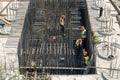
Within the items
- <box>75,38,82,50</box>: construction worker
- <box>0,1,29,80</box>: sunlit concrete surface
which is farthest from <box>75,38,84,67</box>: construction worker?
<box>0,1,29,80</box>: sunlit concrete surface

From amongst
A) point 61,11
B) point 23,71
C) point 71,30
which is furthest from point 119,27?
point 23,71

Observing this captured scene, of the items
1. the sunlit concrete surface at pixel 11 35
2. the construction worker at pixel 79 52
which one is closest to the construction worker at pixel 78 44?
the construction worker at pixel 79 52

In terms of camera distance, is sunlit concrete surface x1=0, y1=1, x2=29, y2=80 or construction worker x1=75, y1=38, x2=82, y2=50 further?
construction worker x1=75, y1=38, x2=82, y2=50

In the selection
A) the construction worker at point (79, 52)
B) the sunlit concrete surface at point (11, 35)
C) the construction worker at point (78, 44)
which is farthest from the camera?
the construction worker at point (78, 44)

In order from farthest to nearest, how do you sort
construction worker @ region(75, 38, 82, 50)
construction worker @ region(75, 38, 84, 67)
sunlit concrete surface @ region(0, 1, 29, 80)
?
1. construction worker @ region(75, 38, 82, 50)
2. construction worker @ region(75, 38, 84, 67)
3. sunlit concrete surface @ region(0, 1, 29, 80)

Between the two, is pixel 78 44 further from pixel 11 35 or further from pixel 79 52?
pixel 11 35

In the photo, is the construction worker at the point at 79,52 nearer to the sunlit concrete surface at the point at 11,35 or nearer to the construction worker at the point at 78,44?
the construction worker at the point at 78,44

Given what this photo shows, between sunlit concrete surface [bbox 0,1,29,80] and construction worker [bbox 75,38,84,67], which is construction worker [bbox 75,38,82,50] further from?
sunlit concrete surface [bbox 0,1,29,80]

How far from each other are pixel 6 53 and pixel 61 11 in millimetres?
7807

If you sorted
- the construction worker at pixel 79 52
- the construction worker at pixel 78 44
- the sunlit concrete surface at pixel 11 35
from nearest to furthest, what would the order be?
the sunlit concrete surface at pixel 11 35, the construction worker at pixel 79 52, the construction worker at pixel 78 44

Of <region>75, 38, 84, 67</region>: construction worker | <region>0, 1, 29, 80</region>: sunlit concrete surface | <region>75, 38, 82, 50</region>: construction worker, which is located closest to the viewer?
<region>0, 1, 29, 80</region>: sunlit concrete surface

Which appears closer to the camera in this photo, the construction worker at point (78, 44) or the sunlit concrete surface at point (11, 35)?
the sunlit concrete surface at point (11, 35)

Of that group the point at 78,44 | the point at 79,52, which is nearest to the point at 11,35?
the point at 78,44

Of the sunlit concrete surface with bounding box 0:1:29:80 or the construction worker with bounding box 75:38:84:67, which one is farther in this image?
the construction worker with bounding box 75:38:84:67
